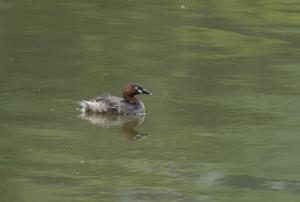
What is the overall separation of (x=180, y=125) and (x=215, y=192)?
2715mm

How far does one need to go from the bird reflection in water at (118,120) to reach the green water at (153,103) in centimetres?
3

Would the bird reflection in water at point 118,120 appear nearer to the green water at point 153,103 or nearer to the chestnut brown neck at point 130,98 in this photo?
the green water at point 153,103

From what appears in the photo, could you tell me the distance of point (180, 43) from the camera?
59.9 feet

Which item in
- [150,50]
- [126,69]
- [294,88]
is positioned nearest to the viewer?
[294,88]

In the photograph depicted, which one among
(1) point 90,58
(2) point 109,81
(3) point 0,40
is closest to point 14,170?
(2) point 109,81

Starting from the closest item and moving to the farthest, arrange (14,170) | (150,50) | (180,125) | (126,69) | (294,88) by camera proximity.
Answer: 1. (14,170)
2. (180,125)
3. (294,88)
4. (126,69)
5. (150,50)

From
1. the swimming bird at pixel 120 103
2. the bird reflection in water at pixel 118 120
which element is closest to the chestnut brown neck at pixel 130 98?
the swimming bird at pixel 120 103

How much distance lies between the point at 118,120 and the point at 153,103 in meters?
0.74

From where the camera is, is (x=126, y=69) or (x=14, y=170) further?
(x=126, y=69)

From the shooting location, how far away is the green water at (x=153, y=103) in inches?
403

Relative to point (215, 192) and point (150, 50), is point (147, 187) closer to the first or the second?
point (215, 192)

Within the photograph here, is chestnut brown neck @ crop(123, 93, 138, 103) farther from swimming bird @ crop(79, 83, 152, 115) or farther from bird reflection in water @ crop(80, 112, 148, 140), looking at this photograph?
bird reflection in water @ crop(80, 112, 148, 140)

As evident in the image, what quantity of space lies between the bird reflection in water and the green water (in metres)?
0.03

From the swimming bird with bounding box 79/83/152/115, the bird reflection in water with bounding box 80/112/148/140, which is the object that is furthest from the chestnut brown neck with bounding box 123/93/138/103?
the bird reflection in water with bounding box 80/112/148/140
